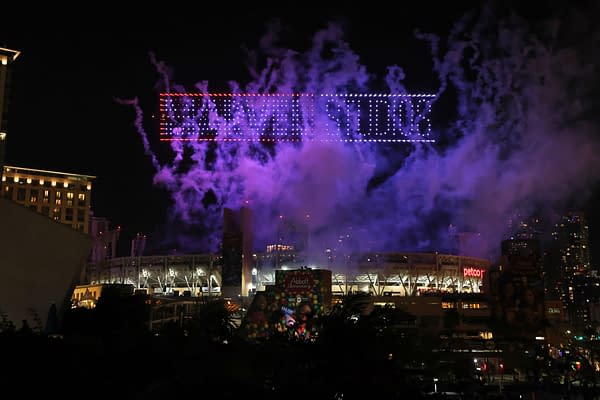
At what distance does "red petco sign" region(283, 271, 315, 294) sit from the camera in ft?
158

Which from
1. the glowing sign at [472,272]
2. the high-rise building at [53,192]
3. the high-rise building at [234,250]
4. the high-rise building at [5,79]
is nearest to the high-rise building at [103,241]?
the high-rise building at [53,192]

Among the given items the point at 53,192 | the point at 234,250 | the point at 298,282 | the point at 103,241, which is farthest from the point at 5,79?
the point at 103,241

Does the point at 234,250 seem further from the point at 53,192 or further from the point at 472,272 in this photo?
the point at 472,272

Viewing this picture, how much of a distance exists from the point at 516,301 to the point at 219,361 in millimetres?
42373

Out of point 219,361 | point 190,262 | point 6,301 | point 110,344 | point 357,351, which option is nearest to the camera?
point 219,361

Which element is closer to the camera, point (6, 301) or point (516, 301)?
point (6, 301)

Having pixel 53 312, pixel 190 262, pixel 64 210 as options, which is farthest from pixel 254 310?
pixel 64 210

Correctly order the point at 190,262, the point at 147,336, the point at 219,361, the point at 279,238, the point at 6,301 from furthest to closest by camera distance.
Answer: the point at 190,262 → the point at 279,238 → the point at 6,301 → the point at 147,336 → the point at 219,361

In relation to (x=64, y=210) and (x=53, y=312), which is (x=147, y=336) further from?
(x=64, y=210)

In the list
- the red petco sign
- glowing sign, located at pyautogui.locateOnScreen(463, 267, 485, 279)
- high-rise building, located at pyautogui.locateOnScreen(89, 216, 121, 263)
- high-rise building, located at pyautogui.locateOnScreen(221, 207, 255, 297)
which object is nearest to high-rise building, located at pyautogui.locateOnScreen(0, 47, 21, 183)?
high-rise building, located at pyautogui.locateOnScreen(221, 207, 255, 297)

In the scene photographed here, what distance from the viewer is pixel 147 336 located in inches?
524

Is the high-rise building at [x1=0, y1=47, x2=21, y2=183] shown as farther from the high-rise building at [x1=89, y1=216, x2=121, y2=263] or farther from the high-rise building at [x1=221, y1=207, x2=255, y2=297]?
the high-rise building at [x1=89, y1=216, x2=121, y2=263]

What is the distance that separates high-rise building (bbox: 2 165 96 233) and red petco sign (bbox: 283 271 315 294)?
49530 millimetres

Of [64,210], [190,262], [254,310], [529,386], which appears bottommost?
[529,386]
